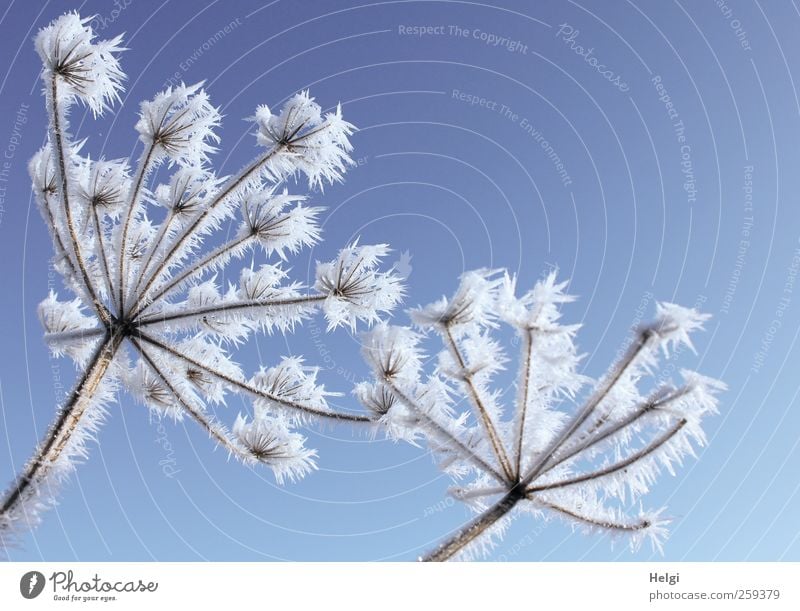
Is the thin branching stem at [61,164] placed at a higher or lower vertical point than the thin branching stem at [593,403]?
higher

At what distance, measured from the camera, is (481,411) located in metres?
3.49

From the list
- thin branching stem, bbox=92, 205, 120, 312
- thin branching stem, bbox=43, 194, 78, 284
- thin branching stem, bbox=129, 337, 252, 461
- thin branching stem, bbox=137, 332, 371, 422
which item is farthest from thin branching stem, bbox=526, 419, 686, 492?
thin branching stem, bbox=43, 194, 78, 284

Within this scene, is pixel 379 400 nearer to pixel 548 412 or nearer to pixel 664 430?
pixel 548 412

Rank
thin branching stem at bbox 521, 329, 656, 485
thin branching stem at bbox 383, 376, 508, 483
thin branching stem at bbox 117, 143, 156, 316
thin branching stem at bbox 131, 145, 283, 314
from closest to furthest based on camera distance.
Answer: thin branching stem at bbox 521, 329, 656, 485 < thin branching stem at bbox 383, 376, 508, 483 < thin branching stem at bbox 117, 143, 156, 316 < thin branching stem at bbox 131, 145, 283, 314

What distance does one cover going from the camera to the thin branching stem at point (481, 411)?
335 cm

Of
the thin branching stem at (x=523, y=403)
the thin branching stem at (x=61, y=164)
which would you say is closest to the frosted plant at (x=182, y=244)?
the thin branching stem at (x=61, y=164)

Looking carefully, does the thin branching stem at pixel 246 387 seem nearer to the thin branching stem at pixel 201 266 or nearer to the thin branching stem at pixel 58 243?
the thin branching stem at pixel 201 266

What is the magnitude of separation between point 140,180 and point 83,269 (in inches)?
33.8

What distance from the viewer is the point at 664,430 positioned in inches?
130

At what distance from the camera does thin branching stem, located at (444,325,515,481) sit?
3.35m

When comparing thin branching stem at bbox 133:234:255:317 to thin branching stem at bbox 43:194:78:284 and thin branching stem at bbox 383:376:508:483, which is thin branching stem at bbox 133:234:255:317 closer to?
thin branching stem at bbox 43:194:78:284

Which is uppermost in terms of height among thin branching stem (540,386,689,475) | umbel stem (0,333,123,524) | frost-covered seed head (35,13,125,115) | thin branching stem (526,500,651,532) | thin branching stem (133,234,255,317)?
frost-covered seed head (35,13,125,115)

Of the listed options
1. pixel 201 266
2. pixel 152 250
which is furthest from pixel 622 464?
pixel 152 250
